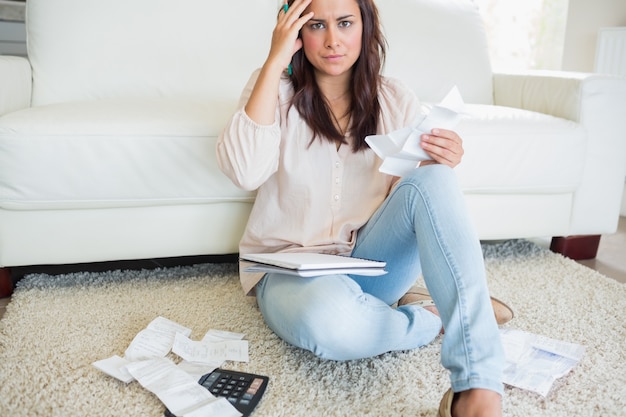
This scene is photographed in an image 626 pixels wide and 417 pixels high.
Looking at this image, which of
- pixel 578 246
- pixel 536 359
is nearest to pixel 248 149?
pixel 536 359

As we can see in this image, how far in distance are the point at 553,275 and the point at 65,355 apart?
4.46 feet

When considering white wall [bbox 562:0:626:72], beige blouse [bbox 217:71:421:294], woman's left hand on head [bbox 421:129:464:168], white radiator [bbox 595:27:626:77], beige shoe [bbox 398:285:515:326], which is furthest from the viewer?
white wall [bbox 562:0:626:72]

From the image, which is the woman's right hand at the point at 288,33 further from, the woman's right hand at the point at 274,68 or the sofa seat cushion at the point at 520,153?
the sofa seat cushion at the point at 520,153

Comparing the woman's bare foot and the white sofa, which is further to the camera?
the white sofa

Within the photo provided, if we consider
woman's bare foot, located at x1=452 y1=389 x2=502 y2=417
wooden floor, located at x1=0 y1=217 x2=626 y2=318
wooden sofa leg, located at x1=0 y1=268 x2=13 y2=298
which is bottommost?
wooden sofa leg, located at x1=0 y1=268 x2=13 y2=298

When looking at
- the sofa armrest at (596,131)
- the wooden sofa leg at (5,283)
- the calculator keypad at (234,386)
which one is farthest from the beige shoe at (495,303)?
the wooden sofa leg at (5,283)

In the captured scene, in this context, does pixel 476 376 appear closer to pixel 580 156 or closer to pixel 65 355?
pixel 65 355

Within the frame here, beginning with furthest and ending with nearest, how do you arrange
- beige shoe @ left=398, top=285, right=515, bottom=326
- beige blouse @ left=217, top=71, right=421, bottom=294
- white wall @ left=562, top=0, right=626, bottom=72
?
white wall @ left=562, top=0, right=626, bottom=72, beige shoe @ left=398, top=285, right=515, bottom=326, beige blouse @ left=217, top=71, right=421, bottom=294

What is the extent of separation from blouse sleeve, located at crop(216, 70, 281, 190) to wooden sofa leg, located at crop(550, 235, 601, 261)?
3.90 feet

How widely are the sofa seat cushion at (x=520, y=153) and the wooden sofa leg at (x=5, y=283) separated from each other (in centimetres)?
127

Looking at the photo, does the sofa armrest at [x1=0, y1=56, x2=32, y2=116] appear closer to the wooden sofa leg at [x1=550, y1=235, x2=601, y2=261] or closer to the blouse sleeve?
the blouse sleeve

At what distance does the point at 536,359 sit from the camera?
1221 mm

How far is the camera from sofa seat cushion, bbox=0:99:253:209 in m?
1.39

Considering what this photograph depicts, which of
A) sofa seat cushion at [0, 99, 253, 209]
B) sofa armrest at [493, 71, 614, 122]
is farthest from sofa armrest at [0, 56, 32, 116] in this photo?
sofa armrest at [493, 71, 614, 122]
